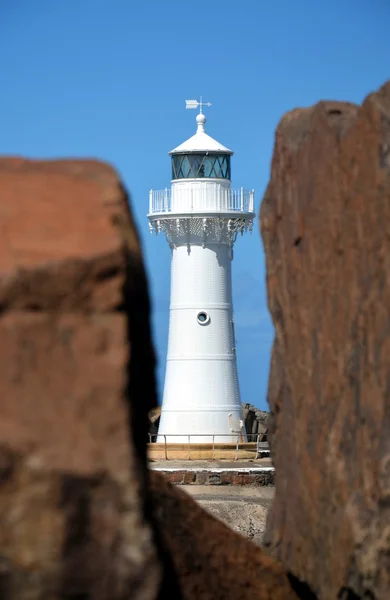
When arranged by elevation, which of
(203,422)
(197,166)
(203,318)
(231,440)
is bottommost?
(231,440)

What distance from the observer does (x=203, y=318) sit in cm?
3425

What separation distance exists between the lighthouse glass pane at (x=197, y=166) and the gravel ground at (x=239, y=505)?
11840mm

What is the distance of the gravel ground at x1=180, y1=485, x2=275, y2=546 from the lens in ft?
68.8

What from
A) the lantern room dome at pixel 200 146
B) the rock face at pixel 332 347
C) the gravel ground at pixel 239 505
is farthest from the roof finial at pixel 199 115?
the rock face at pixel 332 347

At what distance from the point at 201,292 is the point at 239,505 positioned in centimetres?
1216

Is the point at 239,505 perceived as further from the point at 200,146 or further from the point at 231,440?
the point at 200,146

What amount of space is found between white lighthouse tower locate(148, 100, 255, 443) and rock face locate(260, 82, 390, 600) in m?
25.8

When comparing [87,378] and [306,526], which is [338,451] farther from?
[87,378]

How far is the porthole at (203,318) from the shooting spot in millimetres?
34188

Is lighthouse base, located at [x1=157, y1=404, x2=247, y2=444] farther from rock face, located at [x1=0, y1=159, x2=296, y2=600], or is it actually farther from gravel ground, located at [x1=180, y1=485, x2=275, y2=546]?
rock face, located at [x1=0, y1=159, x2=296, y2=600]

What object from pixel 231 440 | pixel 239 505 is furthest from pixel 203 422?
pixel 239 505

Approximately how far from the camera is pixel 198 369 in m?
34.3

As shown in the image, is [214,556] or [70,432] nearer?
[70,432]

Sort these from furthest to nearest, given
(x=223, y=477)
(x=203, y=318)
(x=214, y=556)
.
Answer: (x=203, y=318) → (x=223, y=477) → (x=214, y=556)
